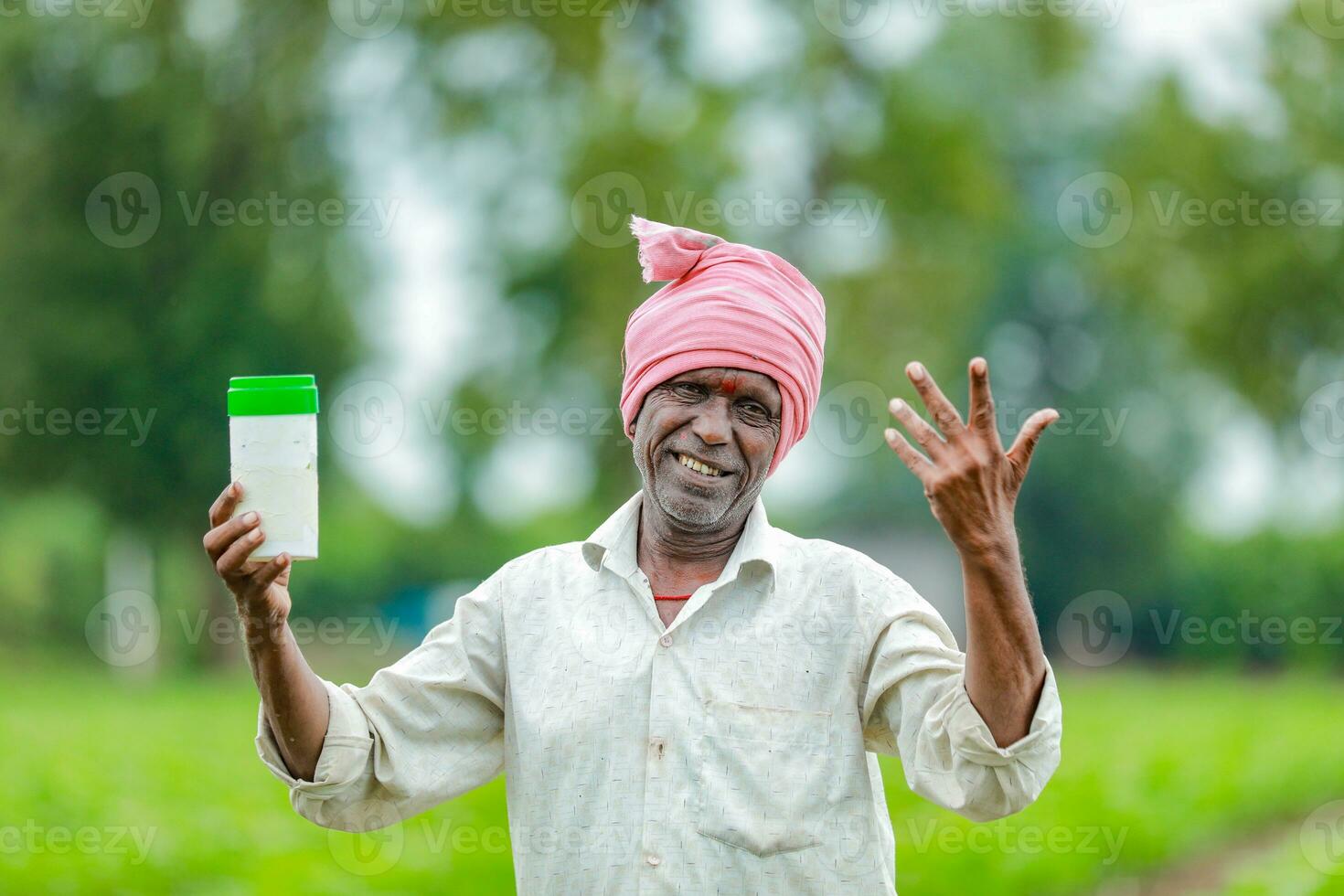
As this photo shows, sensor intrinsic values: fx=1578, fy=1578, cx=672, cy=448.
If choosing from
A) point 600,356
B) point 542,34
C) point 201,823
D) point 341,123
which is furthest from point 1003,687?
point 341,123

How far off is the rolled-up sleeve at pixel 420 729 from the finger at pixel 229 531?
0.39 m

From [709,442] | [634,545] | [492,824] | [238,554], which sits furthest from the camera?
A: [492,824]

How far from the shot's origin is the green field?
7.25 m

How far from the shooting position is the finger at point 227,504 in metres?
2.68

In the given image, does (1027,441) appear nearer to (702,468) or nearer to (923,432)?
(923,432)

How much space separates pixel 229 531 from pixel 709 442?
896mm

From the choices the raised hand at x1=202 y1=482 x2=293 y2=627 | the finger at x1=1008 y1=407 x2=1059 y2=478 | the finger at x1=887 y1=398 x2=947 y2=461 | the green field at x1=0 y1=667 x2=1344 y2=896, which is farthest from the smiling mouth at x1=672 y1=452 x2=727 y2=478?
the green field at x1=0 y1=667 x2=1344 y2=896

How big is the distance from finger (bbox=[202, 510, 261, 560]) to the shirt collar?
70 cm

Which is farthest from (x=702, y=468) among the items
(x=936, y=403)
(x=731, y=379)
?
(x=936, y=403)

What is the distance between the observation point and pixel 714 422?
3.02 meters

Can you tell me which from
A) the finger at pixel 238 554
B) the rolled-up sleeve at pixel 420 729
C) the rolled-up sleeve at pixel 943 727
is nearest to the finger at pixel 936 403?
the rolled-up sleeve at pixel 943 727

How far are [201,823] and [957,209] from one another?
43.8 ft

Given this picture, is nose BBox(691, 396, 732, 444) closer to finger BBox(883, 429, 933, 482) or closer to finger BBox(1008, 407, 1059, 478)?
finger BBox(883, 429, 933, 482)

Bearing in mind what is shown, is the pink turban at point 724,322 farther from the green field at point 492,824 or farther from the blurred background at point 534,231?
the blurred background at point 534,231
